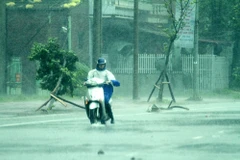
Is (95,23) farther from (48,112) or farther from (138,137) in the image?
(138,137)

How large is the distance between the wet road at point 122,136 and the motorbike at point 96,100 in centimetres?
30

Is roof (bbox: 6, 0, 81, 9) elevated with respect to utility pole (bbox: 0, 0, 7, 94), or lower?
elevated

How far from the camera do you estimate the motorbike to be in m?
18.9

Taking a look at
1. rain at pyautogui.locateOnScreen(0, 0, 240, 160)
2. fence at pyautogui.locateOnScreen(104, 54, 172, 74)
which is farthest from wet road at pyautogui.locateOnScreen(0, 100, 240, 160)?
fence at pyautogui.locateOnScreen(104, 54, 172, 74)

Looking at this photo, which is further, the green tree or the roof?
the roof

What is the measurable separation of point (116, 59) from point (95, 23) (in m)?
13.1

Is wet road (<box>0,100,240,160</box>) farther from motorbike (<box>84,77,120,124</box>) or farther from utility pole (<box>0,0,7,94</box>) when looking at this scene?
utility pole (<box>0,0,7,94</box>)

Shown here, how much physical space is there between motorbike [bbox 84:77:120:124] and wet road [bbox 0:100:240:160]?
0.30m

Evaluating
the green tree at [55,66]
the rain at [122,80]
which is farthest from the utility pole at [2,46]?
the green tree at [55,66]

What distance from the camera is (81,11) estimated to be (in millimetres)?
43000

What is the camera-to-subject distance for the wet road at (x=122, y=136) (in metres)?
12.5

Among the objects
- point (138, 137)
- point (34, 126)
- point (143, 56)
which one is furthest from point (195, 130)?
point (143, 56)

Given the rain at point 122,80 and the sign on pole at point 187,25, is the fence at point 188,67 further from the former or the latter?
the sign on pole at point 187,25

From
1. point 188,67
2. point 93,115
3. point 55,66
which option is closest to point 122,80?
point 188,67
